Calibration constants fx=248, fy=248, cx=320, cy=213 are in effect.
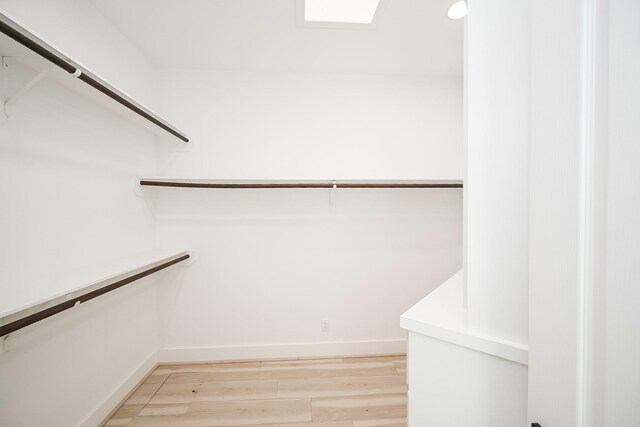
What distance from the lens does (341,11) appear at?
1.55m

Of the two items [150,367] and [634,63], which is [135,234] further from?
[634,63]

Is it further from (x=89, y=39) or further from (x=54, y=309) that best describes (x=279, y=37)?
(x=54, y=309)

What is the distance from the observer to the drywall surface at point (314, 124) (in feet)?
6.84

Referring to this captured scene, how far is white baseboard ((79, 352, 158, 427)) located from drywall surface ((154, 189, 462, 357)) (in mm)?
169

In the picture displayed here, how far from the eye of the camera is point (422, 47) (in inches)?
72.4

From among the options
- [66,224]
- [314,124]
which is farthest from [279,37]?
[66,224]

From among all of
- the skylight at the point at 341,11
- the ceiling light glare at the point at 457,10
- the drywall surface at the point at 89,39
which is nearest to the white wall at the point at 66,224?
the drywall surface at the point at 89,39

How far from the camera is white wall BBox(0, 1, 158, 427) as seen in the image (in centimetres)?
104

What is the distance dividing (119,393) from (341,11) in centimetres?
283

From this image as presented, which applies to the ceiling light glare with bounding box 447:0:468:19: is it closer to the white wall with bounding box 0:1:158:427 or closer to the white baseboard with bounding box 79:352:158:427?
the white wall with bounding box 0:1:158:427

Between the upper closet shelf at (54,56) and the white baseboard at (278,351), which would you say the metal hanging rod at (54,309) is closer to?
the upper closet shelf at (54,56)

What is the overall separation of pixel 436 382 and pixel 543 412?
0.28 meters

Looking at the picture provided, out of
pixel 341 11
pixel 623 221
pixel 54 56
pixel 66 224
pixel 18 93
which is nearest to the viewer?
pixel 623 221

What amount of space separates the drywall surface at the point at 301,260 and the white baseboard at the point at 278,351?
0.12ft
